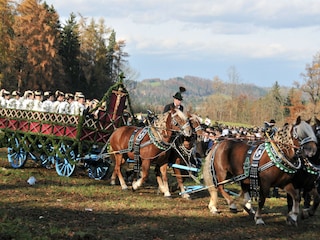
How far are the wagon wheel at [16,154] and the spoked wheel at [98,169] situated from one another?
8.25ft

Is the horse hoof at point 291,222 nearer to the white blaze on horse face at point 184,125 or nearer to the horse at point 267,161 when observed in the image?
the horse at point 267,161

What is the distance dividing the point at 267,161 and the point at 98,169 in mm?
6894

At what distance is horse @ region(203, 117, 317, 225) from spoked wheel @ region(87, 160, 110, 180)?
17.1 feet

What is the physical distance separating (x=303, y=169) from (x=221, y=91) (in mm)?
66600

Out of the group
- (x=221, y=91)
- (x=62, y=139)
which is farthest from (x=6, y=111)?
(x=221, y=91)

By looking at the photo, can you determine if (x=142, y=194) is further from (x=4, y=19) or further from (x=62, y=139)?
(x=4, y=19)

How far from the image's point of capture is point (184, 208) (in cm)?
1091

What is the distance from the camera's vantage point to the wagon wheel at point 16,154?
15766 millimetres

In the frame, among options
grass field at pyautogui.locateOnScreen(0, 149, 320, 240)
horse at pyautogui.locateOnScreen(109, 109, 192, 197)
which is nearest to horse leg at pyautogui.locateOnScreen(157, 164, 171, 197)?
horse at pyautogui.locateOnScreen(109, 109, 192, 197)

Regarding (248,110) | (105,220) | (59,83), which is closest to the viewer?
(105,220)

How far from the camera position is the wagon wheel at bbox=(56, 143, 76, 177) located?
1449 cm

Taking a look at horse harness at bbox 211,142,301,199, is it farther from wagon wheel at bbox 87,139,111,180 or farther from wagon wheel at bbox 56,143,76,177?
wagon wheel at bbox 56,143,76,177

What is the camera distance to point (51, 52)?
1770 inches

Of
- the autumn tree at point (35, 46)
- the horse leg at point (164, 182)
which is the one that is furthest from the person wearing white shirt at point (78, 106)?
the autumn tree at point (35, 46)
